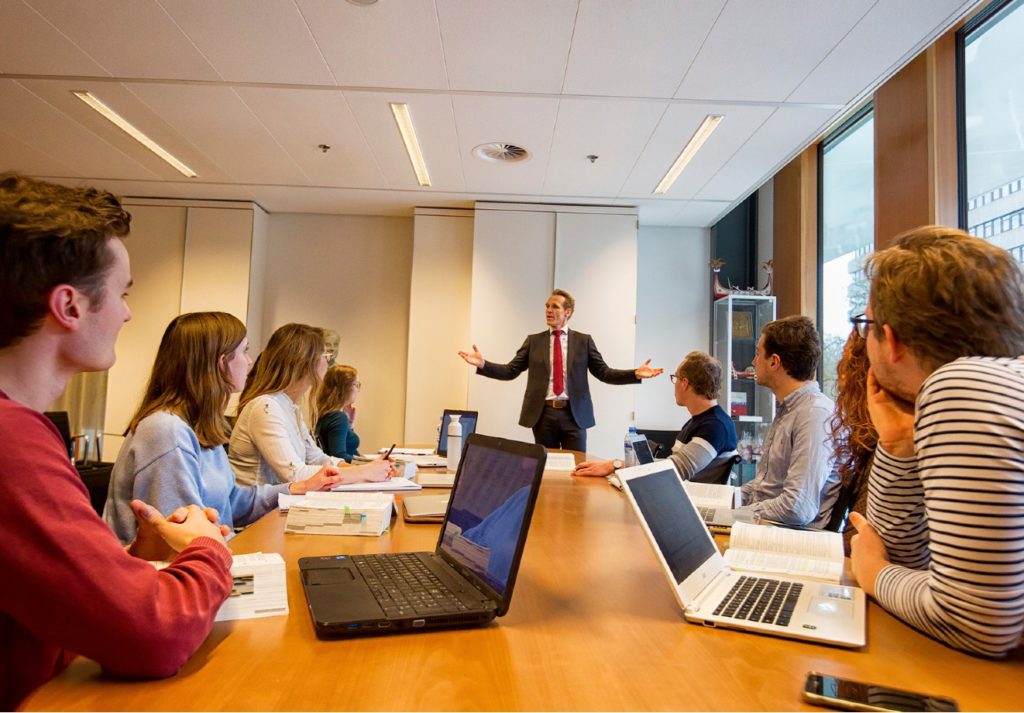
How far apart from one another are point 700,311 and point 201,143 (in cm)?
467

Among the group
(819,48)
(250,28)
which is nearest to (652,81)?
(819,48)

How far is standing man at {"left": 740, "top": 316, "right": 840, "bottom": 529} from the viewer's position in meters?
2.01

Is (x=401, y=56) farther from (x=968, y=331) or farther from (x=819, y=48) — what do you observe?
(x=968, y=331)

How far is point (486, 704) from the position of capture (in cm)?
71

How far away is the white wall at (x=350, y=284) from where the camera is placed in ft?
21.0

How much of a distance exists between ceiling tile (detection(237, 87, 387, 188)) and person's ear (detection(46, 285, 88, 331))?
3.24 metres

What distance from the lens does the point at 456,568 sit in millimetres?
1125

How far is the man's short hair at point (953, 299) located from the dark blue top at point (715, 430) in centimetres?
169

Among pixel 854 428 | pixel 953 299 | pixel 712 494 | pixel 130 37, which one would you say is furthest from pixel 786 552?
pixel 130 37

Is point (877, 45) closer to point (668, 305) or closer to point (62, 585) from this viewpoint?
point (668, 305)

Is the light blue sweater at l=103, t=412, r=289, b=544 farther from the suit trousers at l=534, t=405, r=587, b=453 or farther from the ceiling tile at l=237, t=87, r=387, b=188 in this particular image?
the suit trousers at l=534, t=405, r=587, b=453

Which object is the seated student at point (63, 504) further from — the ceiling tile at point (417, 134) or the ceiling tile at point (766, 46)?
the ceiling tile at point (417, 134)

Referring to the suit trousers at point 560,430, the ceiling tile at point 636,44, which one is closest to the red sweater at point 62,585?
the ceiling tile at point 636,44

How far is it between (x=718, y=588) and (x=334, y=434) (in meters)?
2.90
